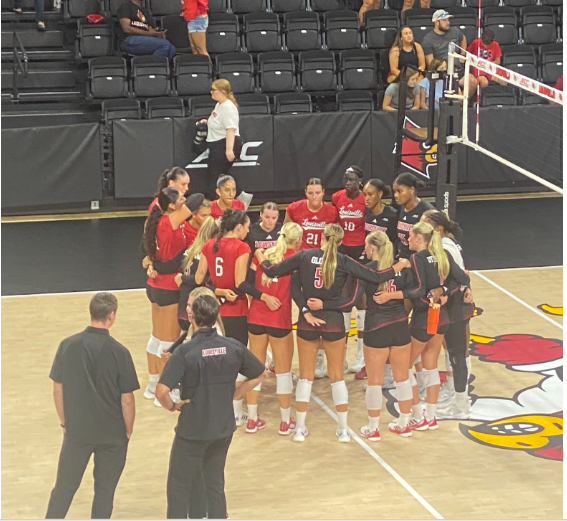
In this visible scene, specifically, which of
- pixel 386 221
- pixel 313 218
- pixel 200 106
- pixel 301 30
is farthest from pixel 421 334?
pixel 301 30

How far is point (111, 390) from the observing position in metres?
6.57

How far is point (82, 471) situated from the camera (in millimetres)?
6680

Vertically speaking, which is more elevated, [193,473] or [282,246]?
[282,246]

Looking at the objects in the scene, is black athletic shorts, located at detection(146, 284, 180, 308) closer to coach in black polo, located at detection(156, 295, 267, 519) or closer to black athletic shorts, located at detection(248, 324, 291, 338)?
black athletic shorts, located at detection(248, 324, 291, 338)

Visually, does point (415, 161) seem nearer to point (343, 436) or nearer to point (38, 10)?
point (38, 10)

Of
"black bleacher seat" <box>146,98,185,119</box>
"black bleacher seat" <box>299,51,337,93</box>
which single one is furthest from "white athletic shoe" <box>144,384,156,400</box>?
"black bleacher seat" <box>299,51,337,93</box>

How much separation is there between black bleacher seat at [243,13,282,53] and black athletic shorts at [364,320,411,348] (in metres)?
10.4

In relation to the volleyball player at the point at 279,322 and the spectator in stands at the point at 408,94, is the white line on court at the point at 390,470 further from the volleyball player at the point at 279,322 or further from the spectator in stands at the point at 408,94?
the spectator in stands at the point at 408,94

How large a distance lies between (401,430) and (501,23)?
12.2m

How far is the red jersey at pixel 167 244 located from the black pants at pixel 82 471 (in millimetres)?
2731

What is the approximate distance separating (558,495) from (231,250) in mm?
3295

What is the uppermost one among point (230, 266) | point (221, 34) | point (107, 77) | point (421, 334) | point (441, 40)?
point (221, 34)

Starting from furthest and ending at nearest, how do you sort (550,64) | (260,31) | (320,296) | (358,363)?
(550,64) < (260,31) < (358,363) < (320,296)

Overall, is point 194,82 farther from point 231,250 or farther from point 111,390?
point 111,390
